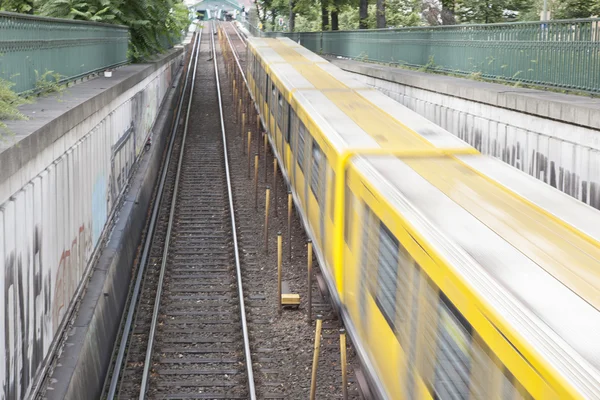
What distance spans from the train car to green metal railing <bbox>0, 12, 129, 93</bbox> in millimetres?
3694

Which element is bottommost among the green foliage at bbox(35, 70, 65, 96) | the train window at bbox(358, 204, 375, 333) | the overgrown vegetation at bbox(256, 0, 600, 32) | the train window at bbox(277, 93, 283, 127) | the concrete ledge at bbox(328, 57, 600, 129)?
the train window at bbox(358, 204, 375, 333)

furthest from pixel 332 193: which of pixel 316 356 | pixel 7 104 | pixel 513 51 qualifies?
pixel 513 51

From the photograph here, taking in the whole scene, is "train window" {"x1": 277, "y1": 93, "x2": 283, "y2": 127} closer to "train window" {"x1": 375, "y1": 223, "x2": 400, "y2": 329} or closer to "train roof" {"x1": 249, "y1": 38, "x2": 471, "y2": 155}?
"train roof" {"x1": 249, "y1": 38, "x2": 471, "y2": 155}

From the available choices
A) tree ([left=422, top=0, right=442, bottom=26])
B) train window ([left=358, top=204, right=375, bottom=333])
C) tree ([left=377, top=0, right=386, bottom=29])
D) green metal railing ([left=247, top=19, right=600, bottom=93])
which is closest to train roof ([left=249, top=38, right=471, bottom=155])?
train window ([left=358, top=204, right=375, bottom=333])

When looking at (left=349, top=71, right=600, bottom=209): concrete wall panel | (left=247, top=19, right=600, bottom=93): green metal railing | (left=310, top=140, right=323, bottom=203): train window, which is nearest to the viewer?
(left=349, top=71, right=600, bottom=209): concrete wall panel

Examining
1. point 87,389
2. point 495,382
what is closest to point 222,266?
point 87,389

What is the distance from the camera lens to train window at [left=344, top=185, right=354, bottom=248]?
356 inches

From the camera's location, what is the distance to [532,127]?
1084cm

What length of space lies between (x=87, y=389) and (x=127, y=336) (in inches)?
84.1

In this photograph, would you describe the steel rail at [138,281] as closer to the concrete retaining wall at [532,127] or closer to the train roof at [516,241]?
the train roof at [516,241]

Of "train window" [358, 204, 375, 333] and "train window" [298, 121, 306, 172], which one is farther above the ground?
"train window" [298, 121, 306, 172]

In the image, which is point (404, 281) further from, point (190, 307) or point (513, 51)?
point (513, 51)

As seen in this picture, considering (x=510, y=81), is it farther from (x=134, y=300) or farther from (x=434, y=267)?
(x=434, y=267)

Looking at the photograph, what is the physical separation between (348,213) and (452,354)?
13.0ft
